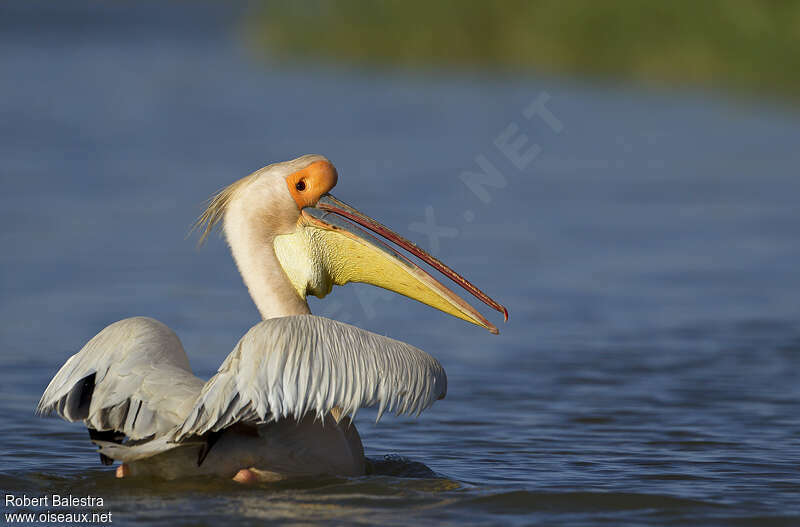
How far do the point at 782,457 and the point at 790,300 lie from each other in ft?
11.4

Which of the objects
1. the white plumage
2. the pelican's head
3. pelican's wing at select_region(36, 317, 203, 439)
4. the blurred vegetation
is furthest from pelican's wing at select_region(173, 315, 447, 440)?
the blurred vegetation

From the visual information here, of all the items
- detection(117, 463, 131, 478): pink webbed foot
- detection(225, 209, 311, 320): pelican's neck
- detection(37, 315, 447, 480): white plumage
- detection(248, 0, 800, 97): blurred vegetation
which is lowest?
detection(117, 463, 131, 478): pink webbed foot

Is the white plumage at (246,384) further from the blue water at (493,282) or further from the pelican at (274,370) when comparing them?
the blue water at (493,282)

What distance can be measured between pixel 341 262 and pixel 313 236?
14cm

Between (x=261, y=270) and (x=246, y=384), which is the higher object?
(x=261, y=270)

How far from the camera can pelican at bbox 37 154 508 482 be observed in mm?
4090

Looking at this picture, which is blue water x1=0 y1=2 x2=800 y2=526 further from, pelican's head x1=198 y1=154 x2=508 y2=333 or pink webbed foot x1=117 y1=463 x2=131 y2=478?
pelican's head x1=198 y1=154 x2=508 y2=333

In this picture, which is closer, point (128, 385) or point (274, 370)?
point (274, 370)

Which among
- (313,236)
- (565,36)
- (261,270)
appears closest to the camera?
(261,270)

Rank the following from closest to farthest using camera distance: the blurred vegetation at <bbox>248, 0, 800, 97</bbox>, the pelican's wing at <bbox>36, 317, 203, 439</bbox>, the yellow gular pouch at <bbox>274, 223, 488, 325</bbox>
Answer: the pelican's wing at <bbox>36, 317, 203, 439</bbox>, the yellow gular pouch at <bbox>274, 223, 488, 325</bbox>, the blurred vegetation at <bbox>248, 0, 800, 97</bbox>

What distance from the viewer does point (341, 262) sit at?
4930mm

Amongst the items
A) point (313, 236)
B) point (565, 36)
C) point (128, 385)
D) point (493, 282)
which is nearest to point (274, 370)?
point (128, 385)

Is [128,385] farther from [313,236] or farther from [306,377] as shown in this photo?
[313,236]

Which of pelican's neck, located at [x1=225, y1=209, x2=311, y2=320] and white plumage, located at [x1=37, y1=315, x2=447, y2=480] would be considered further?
pelican's neck, located at [x1=225, y1=209, x2=311, y2=320]
